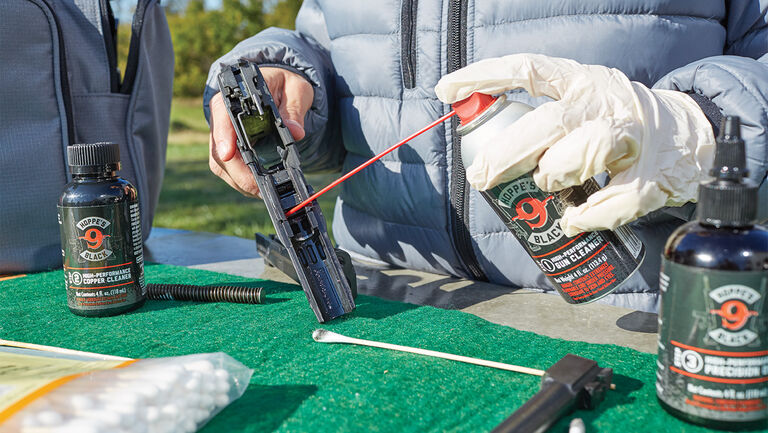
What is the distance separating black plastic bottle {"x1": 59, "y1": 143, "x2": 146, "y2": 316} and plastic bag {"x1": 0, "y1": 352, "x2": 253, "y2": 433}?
401mm

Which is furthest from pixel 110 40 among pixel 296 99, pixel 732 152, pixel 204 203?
pixel 204 203

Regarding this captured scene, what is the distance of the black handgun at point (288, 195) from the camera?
3.89ft

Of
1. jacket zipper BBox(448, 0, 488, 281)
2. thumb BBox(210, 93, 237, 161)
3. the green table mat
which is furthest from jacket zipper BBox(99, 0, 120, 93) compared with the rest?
jacket zipper BBox(448, 0, 488, 281)

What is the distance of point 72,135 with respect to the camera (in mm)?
1634

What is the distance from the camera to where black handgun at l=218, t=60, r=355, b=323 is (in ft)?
3.89

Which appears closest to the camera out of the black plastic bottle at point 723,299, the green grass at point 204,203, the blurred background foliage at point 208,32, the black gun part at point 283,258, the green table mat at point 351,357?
the black plastic bottle at point 723,299

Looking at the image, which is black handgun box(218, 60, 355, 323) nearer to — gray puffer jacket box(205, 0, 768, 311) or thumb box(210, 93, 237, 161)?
thumb box(210, 93, 237, 161)

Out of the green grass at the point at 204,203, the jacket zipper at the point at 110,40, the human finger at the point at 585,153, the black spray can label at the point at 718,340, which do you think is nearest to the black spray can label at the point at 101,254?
the jacket zipper at the point at 110,40

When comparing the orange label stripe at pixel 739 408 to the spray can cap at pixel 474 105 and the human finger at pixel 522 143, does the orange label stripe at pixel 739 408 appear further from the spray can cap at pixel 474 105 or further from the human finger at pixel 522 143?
the spray can cap at pixel 474 105

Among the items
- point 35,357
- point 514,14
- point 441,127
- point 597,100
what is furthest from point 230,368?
point 514,14

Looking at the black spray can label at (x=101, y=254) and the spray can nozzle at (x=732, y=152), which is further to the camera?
the black spray can label at (x=101, y=254)

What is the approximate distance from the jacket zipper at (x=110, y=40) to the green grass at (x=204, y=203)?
0.99 meters

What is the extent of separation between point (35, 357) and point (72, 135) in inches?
34.6

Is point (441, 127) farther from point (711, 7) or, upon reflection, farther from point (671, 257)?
point (671, 257)
